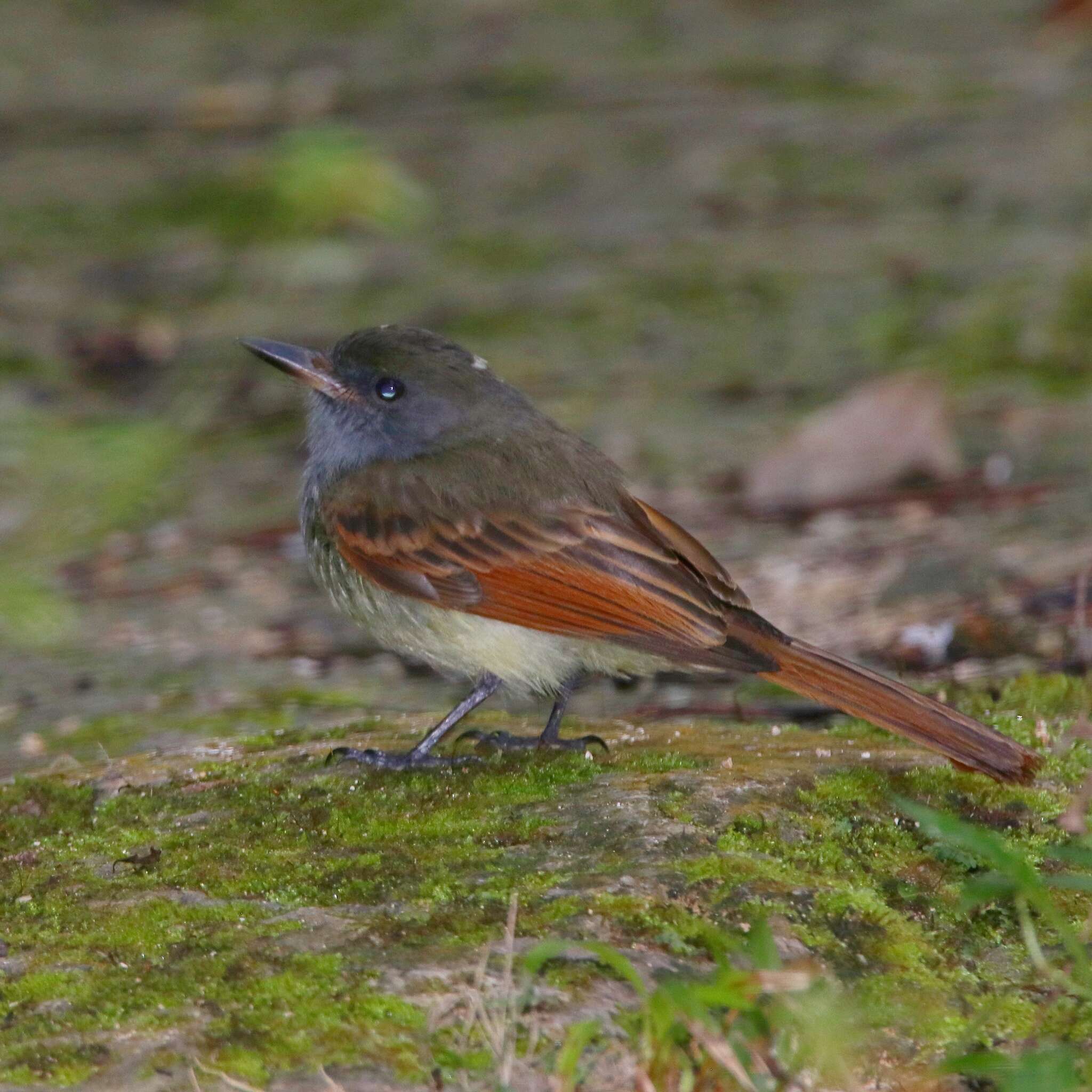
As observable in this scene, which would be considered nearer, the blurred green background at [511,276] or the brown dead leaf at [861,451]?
the blurred green background at [511,276]

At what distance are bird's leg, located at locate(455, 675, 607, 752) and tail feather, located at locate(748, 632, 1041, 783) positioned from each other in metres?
0.45

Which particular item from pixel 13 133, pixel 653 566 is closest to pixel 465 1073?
pixel 653 566

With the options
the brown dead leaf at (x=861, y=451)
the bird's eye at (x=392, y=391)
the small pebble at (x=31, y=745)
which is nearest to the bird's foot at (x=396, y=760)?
the small pebble at (x=31, y=745)

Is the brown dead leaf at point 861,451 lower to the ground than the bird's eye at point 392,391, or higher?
lower

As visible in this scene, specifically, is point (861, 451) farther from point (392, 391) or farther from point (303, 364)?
point (303, 364)

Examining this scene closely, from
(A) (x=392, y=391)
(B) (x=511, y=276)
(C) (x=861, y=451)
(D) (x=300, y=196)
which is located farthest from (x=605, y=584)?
(D) (x=300, y=196)

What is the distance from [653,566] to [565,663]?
0.34m

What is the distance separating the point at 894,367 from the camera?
7699mm

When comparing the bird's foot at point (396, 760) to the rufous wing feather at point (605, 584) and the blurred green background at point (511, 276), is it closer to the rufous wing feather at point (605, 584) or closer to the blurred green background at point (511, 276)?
the rufous wing feather at point (605, 584)

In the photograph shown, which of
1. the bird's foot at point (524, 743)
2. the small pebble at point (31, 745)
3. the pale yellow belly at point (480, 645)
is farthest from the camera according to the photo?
the small pebble at point (31, 745)

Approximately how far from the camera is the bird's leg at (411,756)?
3943 mm

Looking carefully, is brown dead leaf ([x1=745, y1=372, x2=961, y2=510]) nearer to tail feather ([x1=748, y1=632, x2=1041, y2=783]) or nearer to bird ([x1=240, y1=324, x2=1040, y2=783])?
bird ([x1=240, y1=324, x2=1040, y2=783])

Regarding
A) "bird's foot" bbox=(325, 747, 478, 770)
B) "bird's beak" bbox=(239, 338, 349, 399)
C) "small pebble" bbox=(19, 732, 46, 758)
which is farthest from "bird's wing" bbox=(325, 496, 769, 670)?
"small pebble" bbox=(19, 732, 46, 758)

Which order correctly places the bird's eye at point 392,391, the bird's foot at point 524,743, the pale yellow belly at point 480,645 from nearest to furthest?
the bird's foot at point 524,743 → the pale yellow belly at point 480,645 → the bird's eye at point 392,391
